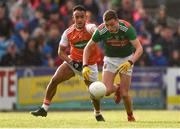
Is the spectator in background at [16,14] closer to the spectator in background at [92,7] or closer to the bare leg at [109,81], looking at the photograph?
the spectator in background at [92,7]

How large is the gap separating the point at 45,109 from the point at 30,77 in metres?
8.06

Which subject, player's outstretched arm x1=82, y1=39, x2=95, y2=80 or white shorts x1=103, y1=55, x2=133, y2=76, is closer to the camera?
player's outstretched arm x1=82, y1=39, x2=95, y2=80

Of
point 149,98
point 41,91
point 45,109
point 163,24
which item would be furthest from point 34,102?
point 45,109

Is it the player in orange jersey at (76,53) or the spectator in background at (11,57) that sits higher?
the player in orange jersey at (76,53)

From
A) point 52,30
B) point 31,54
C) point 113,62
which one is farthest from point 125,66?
point 52,30

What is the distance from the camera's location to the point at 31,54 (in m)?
24.9

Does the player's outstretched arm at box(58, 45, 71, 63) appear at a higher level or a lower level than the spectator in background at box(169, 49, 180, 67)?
higher

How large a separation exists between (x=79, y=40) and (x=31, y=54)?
351 inches

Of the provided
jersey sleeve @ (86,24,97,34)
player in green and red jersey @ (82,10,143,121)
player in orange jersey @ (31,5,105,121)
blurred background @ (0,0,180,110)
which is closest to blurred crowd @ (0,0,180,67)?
blurred background @ (0,0,180,110)

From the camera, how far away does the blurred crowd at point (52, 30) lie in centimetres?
2481

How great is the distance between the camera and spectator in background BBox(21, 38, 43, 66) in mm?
24734

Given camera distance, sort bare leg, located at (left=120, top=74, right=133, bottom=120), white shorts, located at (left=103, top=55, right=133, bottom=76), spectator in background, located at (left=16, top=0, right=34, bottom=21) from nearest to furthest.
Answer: bare leg, located at (left=120, top=74, right=133, bottom=120)
white shorts, located at (left=103, top=55, right=133, bottom=76)
spectator in background, located at (left=16, top=0, right=34, bottom=21)

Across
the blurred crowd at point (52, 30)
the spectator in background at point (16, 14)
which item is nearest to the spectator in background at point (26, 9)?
the blurred crowd at point (52, 30)

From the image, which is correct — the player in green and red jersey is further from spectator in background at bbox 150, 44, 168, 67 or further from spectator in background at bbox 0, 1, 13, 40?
spectator in background at bbox 150, 44, 168, 67
